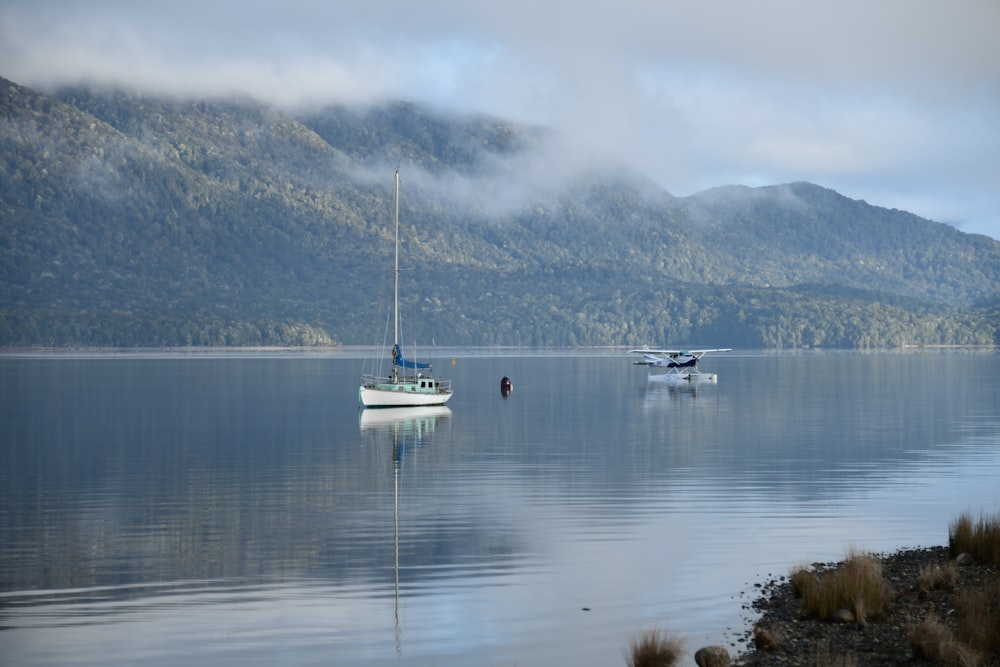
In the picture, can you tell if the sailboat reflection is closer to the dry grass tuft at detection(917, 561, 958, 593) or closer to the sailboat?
the sailboat

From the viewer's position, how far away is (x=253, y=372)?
171000 mm

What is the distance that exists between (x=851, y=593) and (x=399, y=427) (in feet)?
175

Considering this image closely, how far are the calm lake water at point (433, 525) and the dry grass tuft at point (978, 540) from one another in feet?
10.7

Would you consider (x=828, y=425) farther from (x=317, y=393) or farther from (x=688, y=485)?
(x=317, y=393)

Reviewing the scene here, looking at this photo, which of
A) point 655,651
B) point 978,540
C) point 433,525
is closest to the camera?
point 655,651

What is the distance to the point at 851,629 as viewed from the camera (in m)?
22.5

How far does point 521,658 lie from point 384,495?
834 inches

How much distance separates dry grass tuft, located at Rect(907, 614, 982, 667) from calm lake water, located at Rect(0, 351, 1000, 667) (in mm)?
3985

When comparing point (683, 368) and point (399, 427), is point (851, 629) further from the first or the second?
point (683, 368)

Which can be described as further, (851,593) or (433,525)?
(433,525)

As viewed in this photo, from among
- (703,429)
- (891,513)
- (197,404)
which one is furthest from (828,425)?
(197,404)

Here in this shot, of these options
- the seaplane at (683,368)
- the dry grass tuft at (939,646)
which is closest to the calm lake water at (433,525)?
the dry grass tuft at (939,646)

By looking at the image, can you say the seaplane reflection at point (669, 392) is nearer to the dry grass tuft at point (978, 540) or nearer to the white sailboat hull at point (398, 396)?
the white sailboat hull at point (398, 396)

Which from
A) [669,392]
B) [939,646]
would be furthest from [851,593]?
[669,392]
